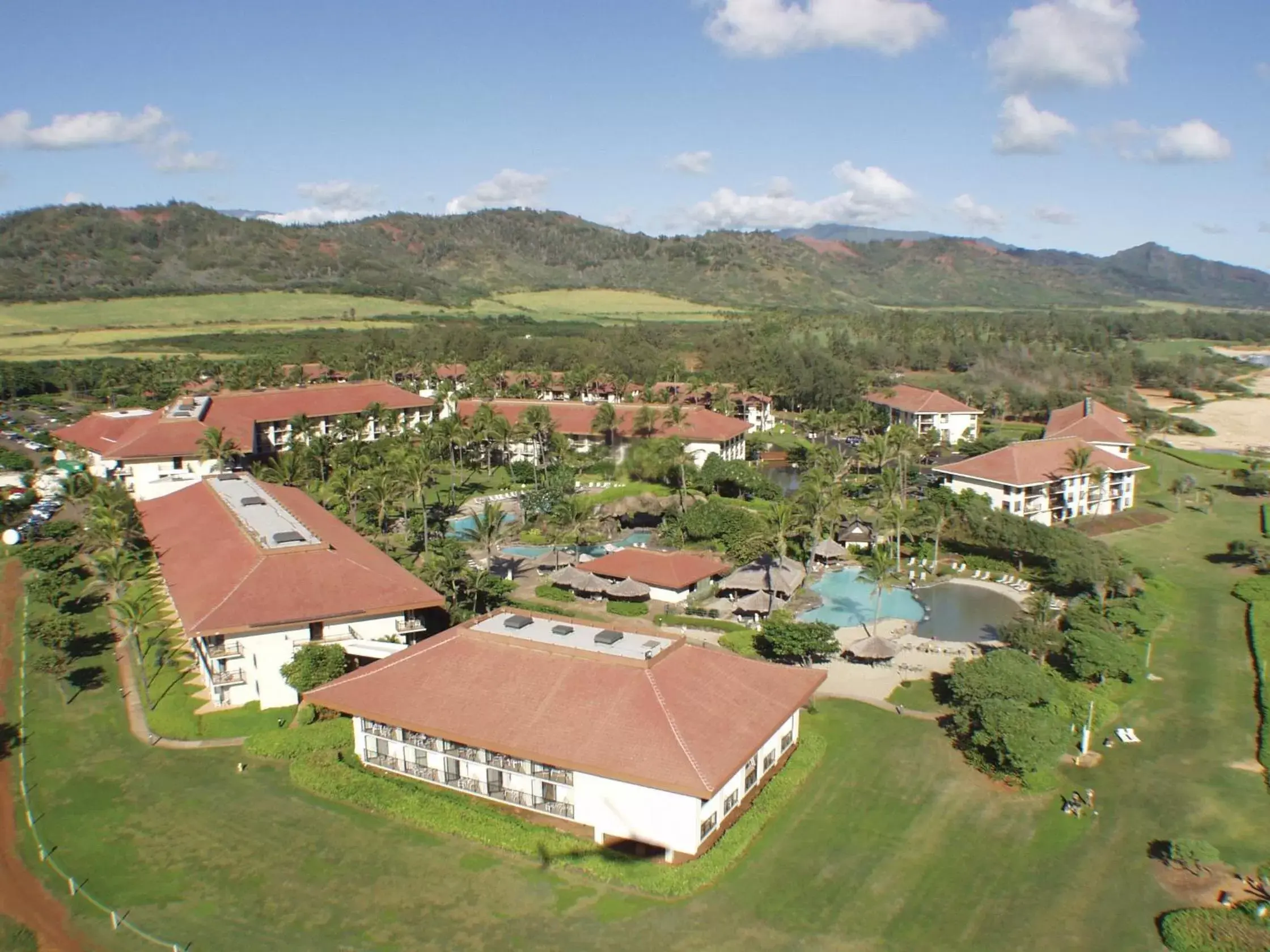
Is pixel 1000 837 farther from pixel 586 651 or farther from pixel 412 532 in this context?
pixel 412 532

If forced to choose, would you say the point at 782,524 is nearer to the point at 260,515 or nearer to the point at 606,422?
the point at 260,515

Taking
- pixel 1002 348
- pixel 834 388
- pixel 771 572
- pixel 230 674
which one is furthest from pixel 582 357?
pixel 230 674

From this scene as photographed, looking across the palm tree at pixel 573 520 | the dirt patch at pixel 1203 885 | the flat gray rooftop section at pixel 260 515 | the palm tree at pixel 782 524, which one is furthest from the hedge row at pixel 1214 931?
the palm tree at pixel 573 520

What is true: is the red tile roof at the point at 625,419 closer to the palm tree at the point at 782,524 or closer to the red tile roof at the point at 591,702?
the palm tree at the point at 782,524

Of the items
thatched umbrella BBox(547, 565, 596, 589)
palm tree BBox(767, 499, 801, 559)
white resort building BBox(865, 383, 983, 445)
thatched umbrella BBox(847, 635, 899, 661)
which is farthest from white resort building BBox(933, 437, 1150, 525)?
thatched umbrella BBox(547, 565, 596, 589)

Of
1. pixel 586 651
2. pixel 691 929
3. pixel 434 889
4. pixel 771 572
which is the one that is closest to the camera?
pixel 691 929

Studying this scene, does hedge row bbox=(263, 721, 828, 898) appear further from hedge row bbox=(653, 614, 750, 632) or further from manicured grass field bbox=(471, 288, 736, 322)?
manicured grass field bbox=(471, 288, 736, 322)

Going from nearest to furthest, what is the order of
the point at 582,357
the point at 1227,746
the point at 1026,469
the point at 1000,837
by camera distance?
the point at 1000,837 → the point at 1227,746 → the point at 1026,469 → the point at 582,357
